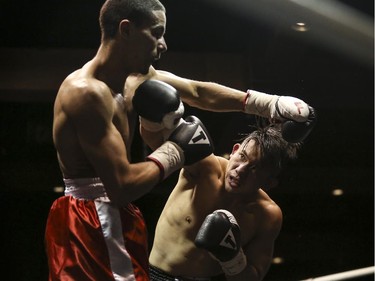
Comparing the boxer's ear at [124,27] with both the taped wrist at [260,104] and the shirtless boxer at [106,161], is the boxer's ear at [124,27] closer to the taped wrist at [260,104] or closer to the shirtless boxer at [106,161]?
the shirtless boxer at [106,161]

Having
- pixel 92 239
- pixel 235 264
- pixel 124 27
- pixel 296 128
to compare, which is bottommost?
pixel 235 264

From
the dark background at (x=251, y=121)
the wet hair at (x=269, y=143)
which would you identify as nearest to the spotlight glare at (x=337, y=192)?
the dark background at (x=251, y=121)

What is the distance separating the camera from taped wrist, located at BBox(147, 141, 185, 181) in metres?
1.81

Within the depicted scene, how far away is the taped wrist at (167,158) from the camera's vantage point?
1813mm

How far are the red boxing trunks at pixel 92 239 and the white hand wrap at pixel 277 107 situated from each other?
59 centimetres

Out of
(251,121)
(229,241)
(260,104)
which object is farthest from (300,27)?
(229,241)

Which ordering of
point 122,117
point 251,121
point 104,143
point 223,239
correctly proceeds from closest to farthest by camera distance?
1. point 104,143
2. point 122,117
3. point 223,239
4. point 251,121

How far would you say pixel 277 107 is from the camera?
2.20 meters

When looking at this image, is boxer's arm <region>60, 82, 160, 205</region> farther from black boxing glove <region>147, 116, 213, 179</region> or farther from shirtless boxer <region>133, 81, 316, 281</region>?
shirtless boxer <region>133, 81, 316, 281</region>

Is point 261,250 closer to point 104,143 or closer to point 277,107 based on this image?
point 277,107

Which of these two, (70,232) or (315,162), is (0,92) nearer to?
(70,232)

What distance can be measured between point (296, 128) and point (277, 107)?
8 cm

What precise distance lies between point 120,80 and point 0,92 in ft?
2.20

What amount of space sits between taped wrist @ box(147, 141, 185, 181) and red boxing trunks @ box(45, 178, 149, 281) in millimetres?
151
